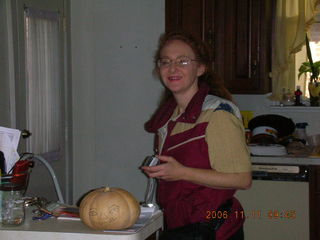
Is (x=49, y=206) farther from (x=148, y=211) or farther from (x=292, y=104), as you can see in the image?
(x=292, y=104)

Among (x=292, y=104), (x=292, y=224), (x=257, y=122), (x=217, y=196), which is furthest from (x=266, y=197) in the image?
(x=217, y=196)

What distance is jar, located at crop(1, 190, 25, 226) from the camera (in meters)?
1.59

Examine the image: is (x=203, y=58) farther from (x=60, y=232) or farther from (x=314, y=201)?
(x=314, y=201)

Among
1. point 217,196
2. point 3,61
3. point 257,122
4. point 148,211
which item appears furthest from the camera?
point 257,122

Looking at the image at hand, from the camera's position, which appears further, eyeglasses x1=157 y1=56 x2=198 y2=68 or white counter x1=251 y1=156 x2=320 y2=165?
white counter x1=251 y1=156 x2=320 y2=165

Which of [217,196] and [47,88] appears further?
[47,88]

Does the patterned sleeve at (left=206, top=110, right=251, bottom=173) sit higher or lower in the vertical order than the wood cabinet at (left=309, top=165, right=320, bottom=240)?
higher

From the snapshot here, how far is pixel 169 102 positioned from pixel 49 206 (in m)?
0.64

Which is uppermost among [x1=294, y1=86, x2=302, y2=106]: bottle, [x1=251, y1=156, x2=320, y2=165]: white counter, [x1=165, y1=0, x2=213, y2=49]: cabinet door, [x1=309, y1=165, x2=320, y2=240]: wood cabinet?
[x1=165, y1=0, x2=213, y2=49]: cabinet door

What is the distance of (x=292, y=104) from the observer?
12.9 feet

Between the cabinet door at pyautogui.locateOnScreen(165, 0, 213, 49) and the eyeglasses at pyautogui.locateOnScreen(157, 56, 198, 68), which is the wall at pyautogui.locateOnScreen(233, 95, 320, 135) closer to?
the cabinet door at pyautogui.locateOnScreen(165, 0, 213, 49)

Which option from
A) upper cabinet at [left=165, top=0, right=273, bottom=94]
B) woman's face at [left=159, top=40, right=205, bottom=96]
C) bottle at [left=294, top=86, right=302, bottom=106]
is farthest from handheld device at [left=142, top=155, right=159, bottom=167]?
bottle at [left=294, top=86, right=302, bottom=106]

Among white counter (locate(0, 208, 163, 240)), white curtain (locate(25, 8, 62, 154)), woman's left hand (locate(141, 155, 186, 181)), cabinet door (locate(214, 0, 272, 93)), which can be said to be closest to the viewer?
white counter (locate(0, 208, 163, 240))

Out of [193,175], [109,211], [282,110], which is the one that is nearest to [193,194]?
[193,175]
